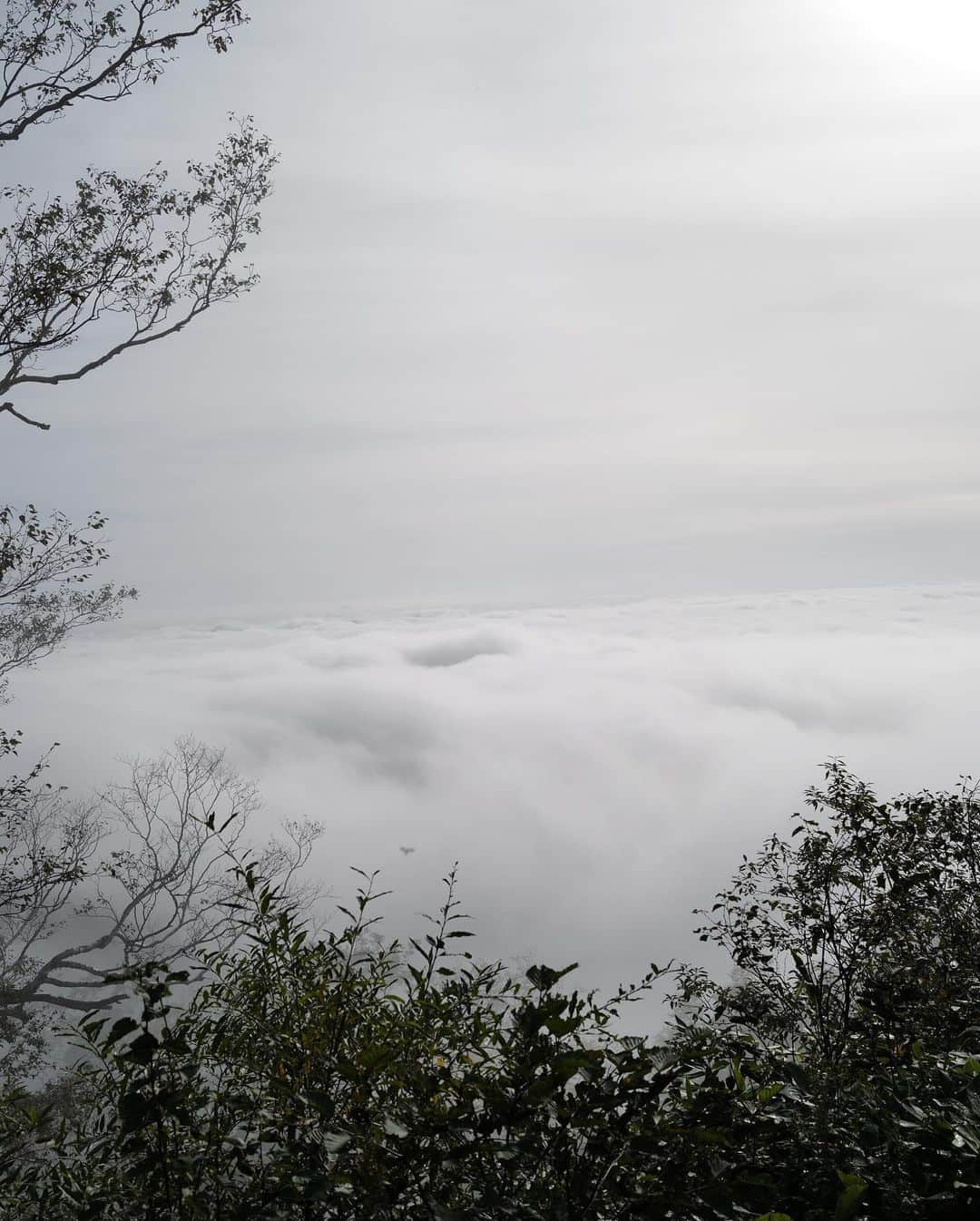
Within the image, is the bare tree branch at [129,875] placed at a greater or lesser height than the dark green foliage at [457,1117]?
lesser

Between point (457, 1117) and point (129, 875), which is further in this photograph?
point (129, 875)

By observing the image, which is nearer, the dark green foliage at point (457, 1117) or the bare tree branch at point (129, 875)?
the dark green foliage at point (457, 1117)

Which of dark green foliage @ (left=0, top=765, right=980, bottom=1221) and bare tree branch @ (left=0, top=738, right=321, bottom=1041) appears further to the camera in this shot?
bare tree branch @ (left=0, top=738, right=321, bottom=1041)

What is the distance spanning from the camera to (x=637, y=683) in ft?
570

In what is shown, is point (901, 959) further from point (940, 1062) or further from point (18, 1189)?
point (18, 1189)

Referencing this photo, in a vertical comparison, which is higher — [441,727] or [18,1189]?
[18,1189]

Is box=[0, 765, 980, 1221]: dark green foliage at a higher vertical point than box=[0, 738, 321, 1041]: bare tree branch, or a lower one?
higher

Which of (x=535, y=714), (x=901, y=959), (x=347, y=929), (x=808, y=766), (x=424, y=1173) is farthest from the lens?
(x=535, y=714)

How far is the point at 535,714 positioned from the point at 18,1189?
533 ft

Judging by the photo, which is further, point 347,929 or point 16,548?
point 16,548

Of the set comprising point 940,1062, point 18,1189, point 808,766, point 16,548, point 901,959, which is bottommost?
point 808,766

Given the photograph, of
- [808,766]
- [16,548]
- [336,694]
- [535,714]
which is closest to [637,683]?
[535,714]

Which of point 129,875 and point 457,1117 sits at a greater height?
point 457,1117

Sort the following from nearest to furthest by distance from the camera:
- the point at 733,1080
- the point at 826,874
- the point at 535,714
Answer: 1. the point at 733,1080
2. the point at 826,874
3. the point at 535,714
